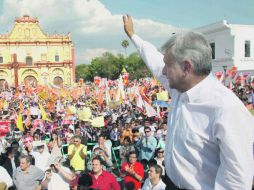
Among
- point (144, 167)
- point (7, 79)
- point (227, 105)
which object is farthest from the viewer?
point (7, 79)

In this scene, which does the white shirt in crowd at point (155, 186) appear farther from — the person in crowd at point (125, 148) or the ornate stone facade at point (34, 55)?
the ornate stone facade at point (34, 55)

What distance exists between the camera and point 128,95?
64.7ft

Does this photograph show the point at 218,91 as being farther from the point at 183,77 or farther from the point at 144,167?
the point at 144,167

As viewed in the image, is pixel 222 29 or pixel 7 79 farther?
pixel 7 79

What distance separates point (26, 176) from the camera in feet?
20.4

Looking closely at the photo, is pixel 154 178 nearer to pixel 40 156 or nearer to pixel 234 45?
pixel 40 156

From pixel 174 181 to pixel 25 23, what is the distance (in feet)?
245

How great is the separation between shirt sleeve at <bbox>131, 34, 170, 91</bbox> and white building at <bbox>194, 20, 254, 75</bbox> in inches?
1371

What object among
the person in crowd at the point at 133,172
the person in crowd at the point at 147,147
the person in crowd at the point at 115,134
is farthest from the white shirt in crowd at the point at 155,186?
the person in crowd at the point at 115,134

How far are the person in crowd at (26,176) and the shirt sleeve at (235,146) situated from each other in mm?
5250

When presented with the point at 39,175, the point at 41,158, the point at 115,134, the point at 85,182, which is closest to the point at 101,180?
the point at 85,182

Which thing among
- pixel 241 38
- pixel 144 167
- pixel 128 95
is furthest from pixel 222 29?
pixel 144 167

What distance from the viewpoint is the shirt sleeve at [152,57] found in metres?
2.33

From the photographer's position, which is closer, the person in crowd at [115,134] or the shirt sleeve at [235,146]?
the shirt sleeve at [235,146]
